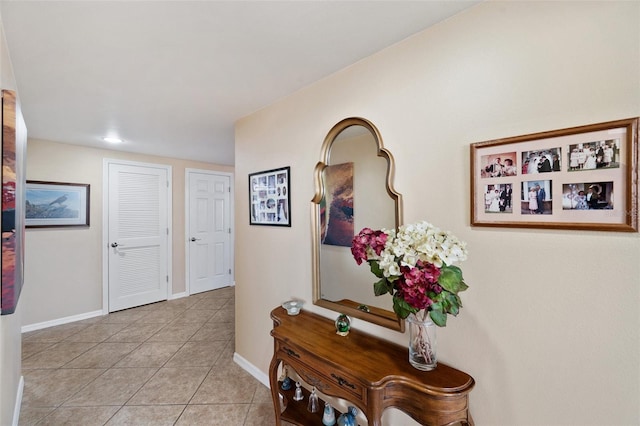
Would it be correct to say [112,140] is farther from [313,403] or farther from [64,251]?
[313,403]

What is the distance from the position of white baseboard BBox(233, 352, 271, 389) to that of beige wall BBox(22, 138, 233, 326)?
8.25 feet

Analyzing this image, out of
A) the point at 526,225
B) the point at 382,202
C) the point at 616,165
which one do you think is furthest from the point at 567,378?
the point at 382,202

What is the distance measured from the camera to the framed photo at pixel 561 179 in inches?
33.8

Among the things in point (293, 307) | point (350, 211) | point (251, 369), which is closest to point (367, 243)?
point (350, 211)

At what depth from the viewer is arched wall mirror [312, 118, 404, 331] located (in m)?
1.46

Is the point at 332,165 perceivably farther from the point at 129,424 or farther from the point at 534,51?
the point at 129,424

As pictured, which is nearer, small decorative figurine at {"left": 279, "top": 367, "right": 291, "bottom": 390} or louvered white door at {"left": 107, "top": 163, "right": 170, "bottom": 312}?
small decorative figurine at {"left": 279, "top": 367, "right": 291, "bottom": 390}

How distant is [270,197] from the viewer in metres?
2.16

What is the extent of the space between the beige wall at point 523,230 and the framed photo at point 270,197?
32.4 inches

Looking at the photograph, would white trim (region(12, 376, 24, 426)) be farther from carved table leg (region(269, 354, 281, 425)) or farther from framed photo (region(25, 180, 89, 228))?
framed photo (region(25, 180, 89, 228))

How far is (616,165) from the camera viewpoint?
87cm

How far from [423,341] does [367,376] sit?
0.93ft

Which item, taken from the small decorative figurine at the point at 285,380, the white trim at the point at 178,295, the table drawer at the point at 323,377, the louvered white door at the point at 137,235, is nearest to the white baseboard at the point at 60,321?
the louvered white door at the point at 137,235

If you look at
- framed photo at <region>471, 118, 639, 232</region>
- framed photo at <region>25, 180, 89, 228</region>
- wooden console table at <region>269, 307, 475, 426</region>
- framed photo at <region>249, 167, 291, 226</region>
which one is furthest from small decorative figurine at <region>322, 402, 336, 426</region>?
framed photo at <region>25, 180, 89, 228</region>
